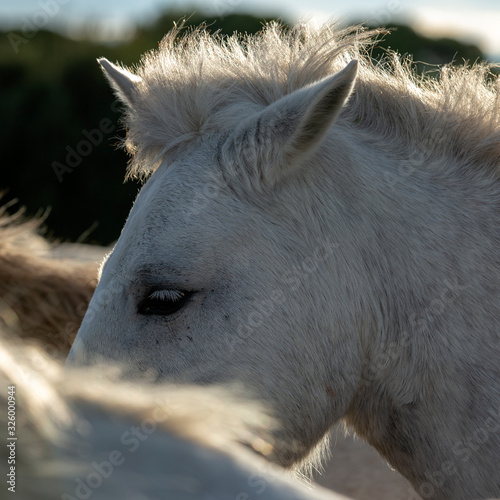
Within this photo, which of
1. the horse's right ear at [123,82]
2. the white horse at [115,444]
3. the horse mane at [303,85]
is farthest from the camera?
the horse's right ear at [123,82]

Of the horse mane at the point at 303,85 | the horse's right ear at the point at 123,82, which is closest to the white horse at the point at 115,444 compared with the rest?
the horse mane at the point at 303,85

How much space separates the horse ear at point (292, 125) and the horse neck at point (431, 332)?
26 cm

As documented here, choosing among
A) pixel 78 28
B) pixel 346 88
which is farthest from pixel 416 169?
pixel 78 28

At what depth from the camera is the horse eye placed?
6.34 feet

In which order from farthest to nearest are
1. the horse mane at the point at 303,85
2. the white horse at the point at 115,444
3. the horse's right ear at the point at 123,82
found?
the horse's right ear at the point at 123,82 → the horse mane at the point at 303,85 → the white horse at the point at 115,444

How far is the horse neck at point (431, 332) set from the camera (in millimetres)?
1954

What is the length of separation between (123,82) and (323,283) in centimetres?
122

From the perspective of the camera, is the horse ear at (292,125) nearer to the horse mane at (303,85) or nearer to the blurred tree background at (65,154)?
the horse mane at (303,85)

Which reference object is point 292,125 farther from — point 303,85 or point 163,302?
point 163,302

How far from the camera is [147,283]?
193 cm

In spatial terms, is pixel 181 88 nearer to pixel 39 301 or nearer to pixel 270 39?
pixel 270 39

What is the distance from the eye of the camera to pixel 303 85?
226 cm

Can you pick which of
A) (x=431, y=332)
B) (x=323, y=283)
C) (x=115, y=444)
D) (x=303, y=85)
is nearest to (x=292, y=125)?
(x=303, y=85)

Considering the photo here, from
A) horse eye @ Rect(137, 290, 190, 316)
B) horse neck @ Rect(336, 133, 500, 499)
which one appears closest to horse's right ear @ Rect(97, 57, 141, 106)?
horse eye @ Rect(137, 290, 190, 316)
